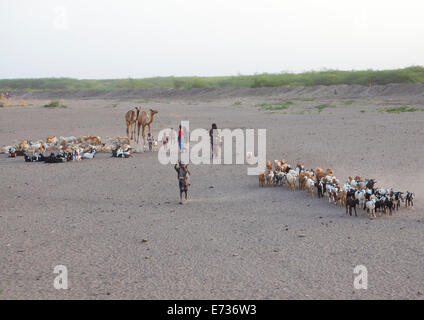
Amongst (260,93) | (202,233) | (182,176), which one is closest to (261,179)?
(182,176)

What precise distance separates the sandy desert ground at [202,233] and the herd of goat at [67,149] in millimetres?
617

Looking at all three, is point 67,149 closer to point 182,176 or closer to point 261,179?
point 182,176

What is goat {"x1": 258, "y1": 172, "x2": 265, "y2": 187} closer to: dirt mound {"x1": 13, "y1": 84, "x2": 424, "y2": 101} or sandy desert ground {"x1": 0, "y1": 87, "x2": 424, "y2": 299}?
sandy desert ground {"x1": 0, "y1": 87, "x2": 424, "y2": 299}

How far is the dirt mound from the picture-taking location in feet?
156

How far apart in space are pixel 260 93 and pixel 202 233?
51422 millimetres

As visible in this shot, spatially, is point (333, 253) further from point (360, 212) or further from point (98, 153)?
point (98, 153)

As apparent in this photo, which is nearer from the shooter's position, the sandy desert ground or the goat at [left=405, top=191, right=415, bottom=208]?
the sandy desert ground

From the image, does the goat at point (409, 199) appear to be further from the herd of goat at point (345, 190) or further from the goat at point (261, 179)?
the goat at point (261, 179)

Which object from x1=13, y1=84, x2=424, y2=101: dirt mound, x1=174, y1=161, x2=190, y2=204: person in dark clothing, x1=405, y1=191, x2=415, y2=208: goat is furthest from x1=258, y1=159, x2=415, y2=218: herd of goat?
x1=13, y1=84, x2=424, y2=101: dirt mound

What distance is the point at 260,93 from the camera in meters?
60.5

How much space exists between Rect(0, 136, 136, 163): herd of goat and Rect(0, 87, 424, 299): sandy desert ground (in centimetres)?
62

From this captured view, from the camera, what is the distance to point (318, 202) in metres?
13.1

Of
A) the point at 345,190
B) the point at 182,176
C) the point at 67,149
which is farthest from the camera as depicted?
the point at 67,149

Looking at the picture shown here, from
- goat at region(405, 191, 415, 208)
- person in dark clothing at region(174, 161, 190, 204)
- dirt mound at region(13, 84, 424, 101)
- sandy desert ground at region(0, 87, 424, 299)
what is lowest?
sandy desert ground at region(0, 87, 424, 299)
